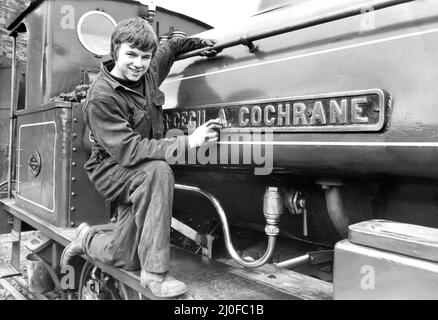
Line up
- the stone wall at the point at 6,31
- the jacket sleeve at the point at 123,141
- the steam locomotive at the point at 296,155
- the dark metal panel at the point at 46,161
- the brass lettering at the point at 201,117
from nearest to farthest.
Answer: the steam locomotive at the point at 296,155 → the jacket sleeve at the point at 123,141 → the brass lettering at the point at 201,117 → the dark metal panel at the point at 46,161 → the stone wall at the point at 6,31

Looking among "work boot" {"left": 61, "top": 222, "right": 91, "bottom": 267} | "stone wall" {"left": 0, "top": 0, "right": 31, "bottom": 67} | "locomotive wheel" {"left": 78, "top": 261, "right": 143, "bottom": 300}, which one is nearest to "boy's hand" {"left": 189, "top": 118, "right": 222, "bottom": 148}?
"work boot" {"left": 61, "top": 222, "right": 91, "bottom": 267}

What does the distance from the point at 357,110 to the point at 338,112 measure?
68 millimetres

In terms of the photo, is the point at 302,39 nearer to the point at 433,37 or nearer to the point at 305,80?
the point at 305,80

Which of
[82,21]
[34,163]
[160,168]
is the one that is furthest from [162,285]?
[82,21]

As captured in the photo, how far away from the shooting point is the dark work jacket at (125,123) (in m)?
1.64

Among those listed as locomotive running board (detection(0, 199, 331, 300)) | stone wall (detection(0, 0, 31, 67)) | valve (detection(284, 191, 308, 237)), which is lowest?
locomotive running board (detection(0, 199, 331, 300))

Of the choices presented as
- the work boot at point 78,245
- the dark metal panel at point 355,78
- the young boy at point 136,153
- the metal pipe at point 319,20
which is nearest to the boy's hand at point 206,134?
the young boy at point 136,153

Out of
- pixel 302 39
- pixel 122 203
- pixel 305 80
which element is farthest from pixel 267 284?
pixel 302 39

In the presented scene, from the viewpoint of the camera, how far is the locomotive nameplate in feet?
4.26

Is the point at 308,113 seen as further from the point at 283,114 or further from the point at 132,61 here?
the point at 132,61

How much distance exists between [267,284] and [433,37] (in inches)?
45.1

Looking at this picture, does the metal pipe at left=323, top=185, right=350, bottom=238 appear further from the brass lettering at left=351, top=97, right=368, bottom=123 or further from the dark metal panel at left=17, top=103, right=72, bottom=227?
the dark metal panel at left=17, top=103, right=72, bottom=227

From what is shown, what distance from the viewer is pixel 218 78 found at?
189 cm
